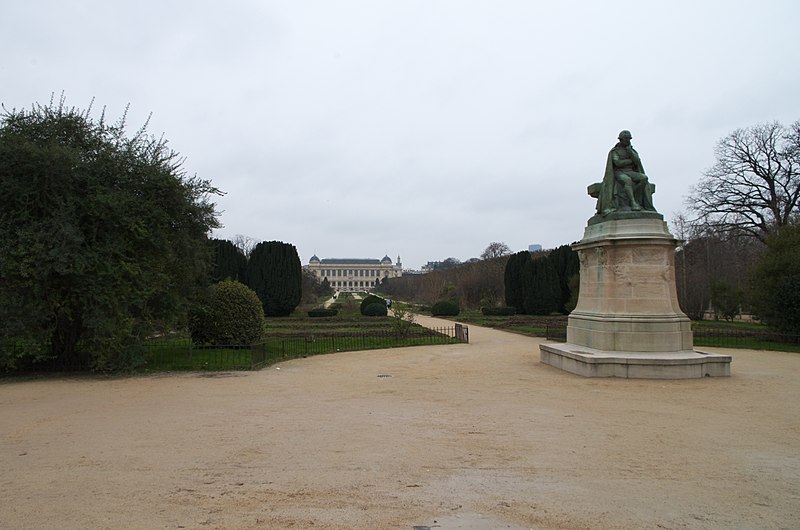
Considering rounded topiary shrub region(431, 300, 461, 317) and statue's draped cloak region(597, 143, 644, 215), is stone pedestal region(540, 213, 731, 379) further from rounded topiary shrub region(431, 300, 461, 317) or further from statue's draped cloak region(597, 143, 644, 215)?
rounded topiary shrub region(431, 300, 461, 317)

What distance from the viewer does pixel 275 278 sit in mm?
39938

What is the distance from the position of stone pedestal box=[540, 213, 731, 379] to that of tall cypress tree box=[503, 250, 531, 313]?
98.2 ft

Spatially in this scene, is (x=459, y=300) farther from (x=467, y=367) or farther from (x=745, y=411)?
(x=745, y=411)

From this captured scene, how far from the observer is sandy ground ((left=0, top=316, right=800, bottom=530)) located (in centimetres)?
413

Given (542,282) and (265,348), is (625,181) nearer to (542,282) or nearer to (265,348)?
(265,348)

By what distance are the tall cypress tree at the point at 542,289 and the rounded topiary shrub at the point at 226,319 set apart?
1120 inches

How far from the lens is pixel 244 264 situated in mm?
41812

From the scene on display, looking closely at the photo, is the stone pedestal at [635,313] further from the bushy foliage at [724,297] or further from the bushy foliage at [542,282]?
the bushy foliage at [542,282]

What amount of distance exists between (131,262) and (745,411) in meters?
12.8

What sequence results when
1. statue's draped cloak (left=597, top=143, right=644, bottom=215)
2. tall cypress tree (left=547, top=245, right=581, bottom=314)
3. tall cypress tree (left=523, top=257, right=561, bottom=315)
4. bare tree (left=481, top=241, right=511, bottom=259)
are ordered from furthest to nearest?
bare tree (left=481, top=241, right=511, bottom=259) → tall cypress tree (left=547, top=245, right=581, bottom=314) → tall cypress tree (left=523, top=257, right=561, bottom=315) → statue's draped cloak (left=597, top=143, right=644, bottom=215)

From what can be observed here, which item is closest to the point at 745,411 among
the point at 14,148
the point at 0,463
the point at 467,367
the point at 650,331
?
the point at 650,331

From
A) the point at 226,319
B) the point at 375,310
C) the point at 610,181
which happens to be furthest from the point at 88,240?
the point at 375,310

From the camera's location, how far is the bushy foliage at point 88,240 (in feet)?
37.2

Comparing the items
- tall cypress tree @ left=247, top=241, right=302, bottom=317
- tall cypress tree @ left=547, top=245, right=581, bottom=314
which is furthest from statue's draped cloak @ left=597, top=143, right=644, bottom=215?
tall cypress tree @ left=247, top=241, right=302, bottom=317
